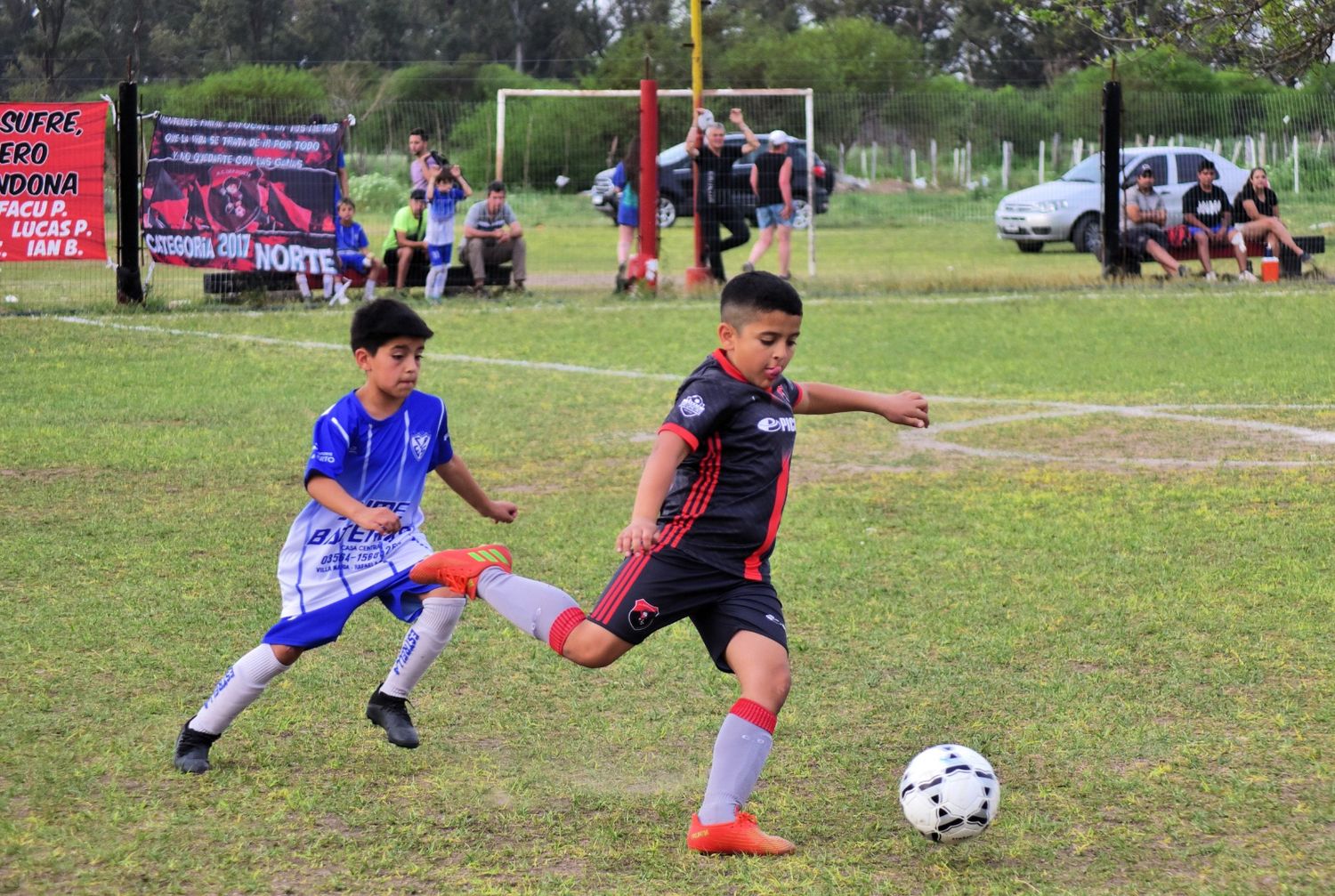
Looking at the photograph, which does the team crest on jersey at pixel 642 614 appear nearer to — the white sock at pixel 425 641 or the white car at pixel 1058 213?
the white sock at pixel 425 641

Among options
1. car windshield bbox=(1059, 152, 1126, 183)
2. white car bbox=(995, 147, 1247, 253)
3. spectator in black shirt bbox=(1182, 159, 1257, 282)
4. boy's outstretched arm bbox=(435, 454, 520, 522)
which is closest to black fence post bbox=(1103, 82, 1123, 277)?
spectator in black shirt bbox=(1182, 159, 1257, 282)

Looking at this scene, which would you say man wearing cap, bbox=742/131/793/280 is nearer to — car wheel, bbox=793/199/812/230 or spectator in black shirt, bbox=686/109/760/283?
spectator in black shirt, bbox=686/109/760/283

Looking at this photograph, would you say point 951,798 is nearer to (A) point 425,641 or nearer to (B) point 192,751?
(A) point 425,641

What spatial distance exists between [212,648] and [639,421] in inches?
205

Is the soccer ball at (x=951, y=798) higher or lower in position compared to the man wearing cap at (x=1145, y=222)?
lower

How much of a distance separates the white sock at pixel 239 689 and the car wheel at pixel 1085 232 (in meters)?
21.6

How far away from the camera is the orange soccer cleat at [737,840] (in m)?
3.78

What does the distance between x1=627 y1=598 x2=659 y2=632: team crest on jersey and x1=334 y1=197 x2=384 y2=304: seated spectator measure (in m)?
13.4

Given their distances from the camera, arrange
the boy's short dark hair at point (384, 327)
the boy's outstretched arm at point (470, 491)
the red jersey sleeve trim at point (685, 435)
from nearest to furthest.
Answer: the red jersey sleeve trim at point (685, 435) → the boy's short dark hair at point (384, 327) → the boy's outstretched arm at point (470, 491)

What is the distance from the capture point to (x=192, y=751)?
438 centimetres

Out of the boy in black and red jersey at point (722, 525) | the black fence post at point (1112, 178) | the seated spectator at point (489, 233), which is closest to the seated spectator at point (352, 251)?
the seated spectator at point (489, 233)

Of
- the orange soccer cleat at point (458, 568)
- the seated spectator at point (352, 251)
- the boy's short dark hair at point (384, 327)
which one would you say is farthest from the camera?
the seated spectator at point (352, 251)

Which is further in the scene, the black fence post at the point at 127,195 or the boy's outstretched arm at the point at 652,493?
the black fence post at the point at 127,195

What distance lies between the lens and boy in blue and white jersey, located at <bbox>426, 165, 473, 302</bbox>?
16.6 metres
